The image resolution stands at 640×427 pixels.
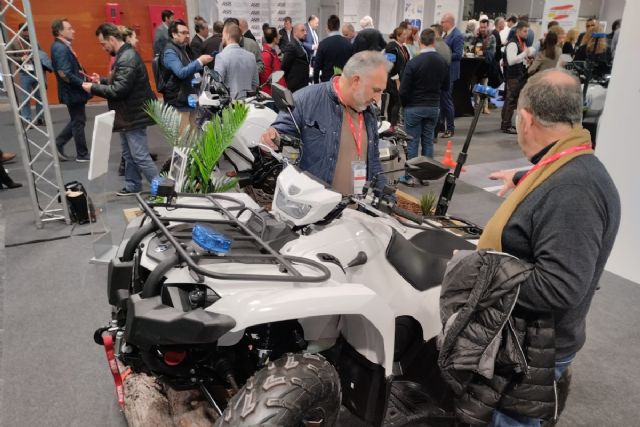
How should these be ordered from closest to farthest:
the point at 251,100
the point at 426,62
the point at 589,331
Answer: the point at 589,331 < the point at 251,100 < the point at 426,62

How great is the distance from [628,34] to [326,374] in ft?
13.0

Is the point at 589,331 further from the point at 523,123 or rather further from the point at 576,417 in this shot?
the point at 523,123

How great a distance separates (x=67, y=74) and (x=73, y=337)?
15.2 ft

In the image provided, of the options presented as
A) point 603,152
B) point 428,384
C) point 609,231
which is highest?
point 609,231

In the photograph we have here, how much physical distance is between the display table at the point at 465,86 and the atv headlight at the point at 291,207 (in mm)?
9460

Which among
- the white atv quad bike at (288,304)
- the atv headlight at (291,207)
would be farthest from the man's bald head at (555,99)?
the atv headlight at (291,207)

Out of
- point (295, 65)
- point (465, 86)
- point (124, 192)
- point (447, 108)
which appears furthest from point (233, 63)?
point (465, 86)

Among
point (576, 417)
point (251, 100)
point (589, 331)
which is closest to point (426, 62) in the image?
point (251, 100)

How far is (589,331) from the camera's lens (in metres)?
3.65

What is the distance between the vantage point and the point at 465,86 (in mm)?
11031

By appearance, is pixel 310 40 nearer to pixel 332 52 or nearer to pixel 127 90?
pixel 332 52

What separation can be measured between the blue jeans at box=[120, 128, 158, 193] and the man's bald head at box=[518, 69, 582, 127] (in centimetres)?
484

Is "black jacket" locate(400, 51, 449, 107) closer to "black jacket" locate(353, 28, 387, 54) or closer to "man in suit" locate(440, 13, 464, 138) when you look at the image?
"man in suit" locate(440, 13, 464, 138)

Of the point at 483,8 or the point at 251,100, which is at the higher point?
the point at 483,8
